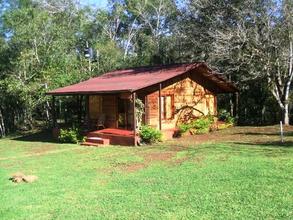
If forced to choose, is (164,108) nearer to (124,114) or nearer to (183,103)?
(183,103)

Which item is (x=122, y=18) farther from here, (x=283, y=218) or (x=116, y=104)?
(x=283, y=218)

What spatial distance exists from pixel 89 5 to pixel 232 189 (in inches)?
1453

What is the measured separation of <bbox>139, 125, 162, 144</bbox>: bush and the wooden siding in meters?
2.20

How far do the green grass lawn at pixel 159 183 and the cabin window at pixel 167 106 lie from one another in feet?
15.8

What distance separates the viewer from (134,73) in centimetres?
2584

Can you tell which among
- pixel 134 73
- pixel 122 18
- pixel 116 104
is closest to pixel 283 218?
pixel 116 104

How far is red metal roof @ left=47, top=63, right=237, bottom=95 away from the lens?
20889 millimetres

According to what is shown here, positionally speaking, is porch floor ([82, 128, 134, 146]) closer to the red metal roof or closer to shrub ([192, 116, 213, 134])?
the red metal roof

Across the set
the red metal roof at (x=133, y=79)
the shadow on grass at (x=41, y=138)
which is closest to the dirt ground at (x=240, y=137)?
the red metal roof at (x=133, y=79)

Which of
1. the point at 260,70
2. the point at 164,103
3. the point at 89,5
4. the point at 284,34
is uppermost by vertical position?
the point at 89,5

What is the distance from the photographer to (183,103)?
23812mm

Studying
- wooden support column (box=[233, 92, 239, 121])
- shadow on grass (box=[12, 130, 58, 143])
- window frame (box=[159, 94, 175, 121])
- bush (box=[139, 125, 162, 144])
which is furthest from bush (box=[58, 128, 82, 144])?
wooden support column (box=[233, 92, 239, 121])

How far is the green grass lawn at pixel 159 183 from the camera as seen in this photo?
8.45m

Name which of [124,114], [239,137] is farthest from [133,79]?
[239,137]
